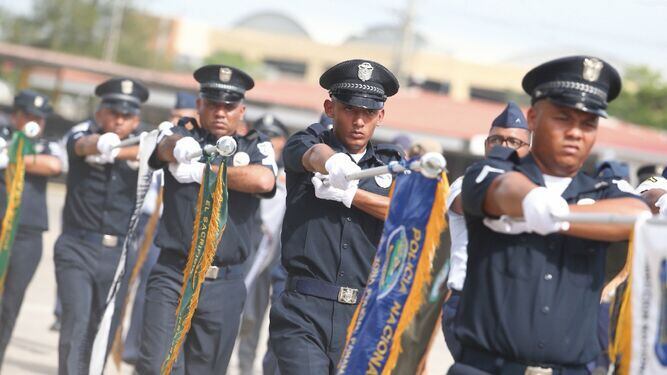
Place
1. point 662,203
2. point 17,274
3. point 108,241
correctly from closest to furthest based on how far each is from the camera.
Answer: point 662,203
point 108,241
point 17,274

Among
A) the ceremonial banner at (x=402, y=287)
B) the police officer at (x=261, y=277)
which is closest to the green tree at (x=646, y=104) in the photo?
the police officer at (x=261, y=277)

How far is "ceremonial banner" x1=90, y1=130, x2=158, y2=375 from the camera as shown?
8070 mm

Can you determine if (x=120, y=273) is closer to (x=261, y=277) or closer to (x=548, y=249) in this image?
(x=261, y=277)

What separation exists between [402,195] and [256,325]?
6662 mm

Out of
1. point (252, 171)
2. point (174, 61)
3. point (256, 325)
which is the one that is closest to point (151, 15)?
point (174, 61)

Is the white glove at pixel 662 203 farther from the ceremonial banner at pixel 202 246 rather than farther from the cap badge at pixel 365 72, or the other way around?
the ceremonial banner at pixel 202 246

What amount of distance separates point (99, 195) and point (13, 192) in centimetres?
78

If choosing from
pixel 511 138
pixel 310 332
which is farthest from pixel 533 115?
pixel 511 138

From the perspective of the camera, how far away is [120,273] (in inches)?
323

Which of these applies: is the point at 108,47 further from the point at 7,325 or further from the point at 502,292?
the point at 502,292

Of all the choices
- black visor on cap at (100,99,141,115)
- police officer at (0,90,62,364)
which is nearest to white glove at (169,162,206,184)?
black visor on cap at (100,99,141,115)

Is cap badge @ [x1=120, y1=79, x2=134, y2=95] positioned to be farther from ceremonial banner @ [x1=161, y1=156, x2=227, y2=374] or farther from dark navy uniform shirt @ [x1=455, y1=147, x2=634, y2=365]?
dark navy uniform shirt @ [x1=455, y1=147, x2=634, y2=365]

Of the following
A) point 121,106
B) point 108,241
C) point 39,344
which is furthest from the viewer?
point 39,344

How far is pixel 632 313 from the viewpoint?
13.9ft
